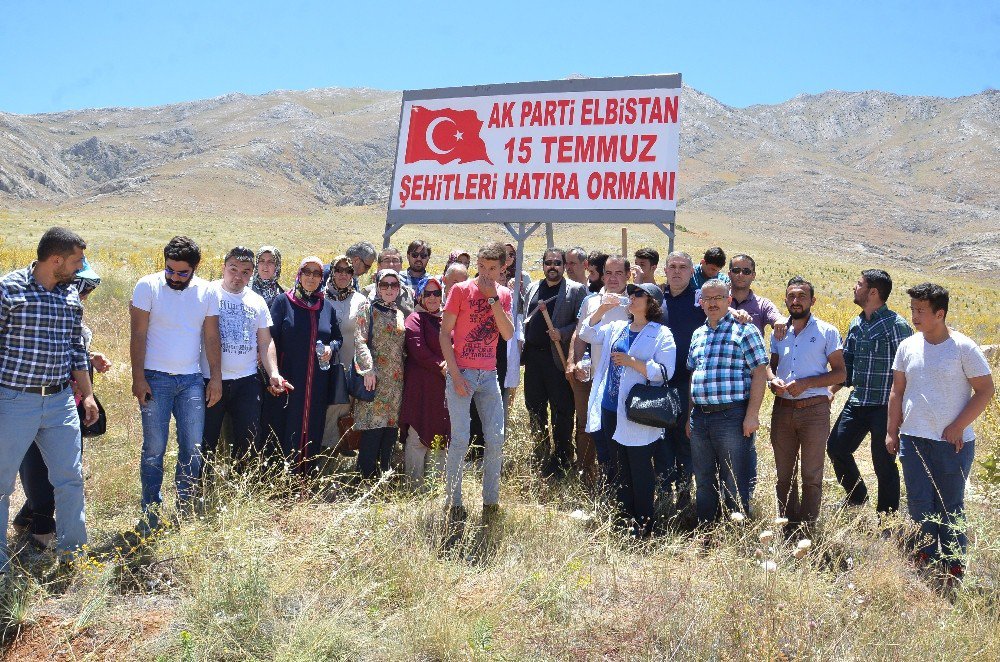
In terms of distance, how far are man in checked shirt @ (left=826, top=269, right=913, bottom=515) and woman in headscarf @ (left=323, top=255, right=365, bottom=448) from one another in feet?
12.5

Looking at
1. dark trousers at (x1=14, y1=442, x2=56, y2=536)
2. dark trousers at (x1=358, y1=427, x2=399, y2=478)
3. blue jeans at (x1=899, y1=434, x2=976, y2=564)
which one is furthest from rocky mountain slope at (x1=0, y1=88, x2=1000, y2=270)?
blue jeans at (x1=899, y1=434, x2=976, y2=564)

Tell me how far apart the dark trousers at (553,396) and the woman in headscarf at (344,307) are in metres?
1.60

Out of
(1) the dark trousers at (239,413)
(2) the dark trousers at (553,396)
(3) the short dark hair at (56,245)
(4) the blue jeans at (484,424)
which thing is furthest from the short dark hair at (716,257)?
(3) the short dark hair at (56,245)

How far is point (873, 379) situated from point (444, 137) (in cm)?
498

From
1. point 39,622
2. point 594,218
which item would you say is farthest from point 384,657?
point 594,218

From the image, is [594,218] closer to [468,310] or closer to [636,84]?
[636,84]

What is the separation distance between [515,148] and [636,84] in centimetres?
138

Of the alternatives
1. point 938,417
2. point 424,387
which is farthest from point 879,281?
point 424,387

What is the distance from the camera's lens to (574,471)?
633 centimetres

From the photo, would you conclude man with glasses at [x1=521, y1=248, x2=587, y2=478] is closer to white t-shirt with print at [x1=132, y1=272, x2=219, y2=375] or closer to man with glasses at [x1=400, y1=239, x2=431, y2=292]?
man with glasses at [x1=400, y1=239, x2=431, y2=292]

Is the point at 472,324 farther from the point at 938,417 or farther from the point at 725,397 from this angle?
the point at 938,417

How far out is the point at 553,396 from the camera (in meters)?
6.57

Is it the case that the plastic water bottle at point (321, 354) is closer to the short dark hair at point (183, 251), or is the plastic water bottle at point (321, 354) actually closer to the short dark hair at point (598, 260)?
the short dark hair at point (183, 251)

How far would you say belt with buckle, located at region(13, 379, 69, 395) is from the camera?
399 centimetres
